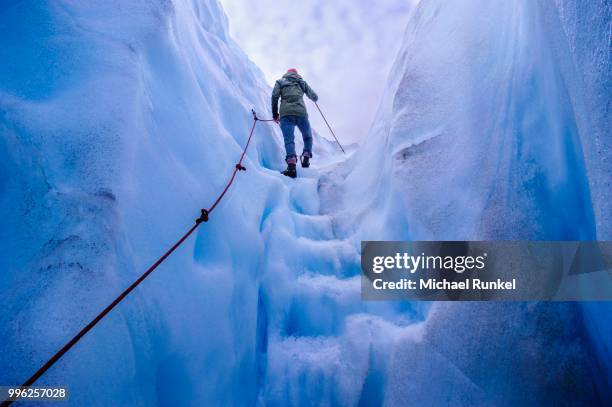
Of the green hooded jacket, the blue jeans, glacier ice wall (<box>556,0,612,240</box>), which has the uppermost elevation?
the green hooded jacket

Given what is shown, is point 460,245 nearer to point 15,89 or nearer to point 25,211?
point 25,211

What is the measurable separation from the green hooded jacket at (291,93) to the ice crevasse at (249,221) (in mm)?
2217

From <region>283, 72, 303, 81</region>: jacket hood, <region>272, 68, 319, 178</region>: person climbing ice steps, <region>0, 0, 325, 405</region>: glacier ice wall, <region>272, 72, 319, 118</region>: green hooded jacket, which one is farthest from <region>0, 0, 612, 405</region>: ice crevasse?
<region>283, 72, 303, 81</region>: jacket hood

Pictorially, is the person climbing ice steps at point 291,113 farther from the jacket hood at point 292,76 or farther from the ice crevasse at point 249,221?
the ice crevasse at point 249,221

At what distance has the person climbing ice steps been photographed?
4701 mm

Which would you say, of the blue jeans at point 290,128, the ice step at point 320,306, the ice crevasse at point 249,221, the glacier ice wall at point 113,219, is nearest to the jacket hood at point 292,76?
the blue jeans at point 290,128

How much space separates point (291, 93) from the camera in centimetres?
492

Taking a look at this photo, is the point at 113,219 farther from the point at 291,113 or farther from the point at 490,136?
the point at 291,113

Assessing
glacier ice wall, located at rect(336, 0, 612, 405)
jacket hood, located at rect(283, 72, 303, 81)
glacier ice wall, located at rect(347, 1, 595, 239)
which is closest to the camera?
glacier ice wall, located at rect(336, 0, 612, 405)

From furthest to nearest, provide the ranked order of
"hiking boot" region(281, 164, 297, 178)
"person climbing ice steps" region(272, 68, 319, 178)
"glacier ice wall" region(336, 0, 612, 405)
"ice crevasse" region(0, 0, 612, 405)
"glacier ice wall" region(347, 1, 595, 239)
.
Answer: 1. "person climbing ice steps" region(272, 68, 319, 178)
2. "hiking boot" region(281, 164, 297, 178)
3. "glacier ice wall" region(347, 1, 595, 239)
4. "glacier ice wall" region(336, 0, 612, 405)
5. "ice crevasse" region(0, 0, 612, 405)

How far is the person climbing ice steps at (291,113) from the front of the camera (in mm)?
4701

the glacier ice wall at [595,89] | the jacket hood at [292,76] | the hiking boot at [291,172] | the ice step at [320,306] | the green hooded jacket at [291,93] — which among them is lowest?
the ice step at [320,306]

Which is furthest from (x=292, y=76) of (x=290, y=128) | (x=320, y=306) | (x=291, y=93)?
(x=320, y=306)

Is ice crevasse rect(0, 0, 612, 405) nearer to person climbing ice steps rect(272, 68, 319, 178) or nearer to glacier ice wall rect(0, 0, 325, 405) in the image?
glacier ice wall rect(0, 0, 325, 405)
